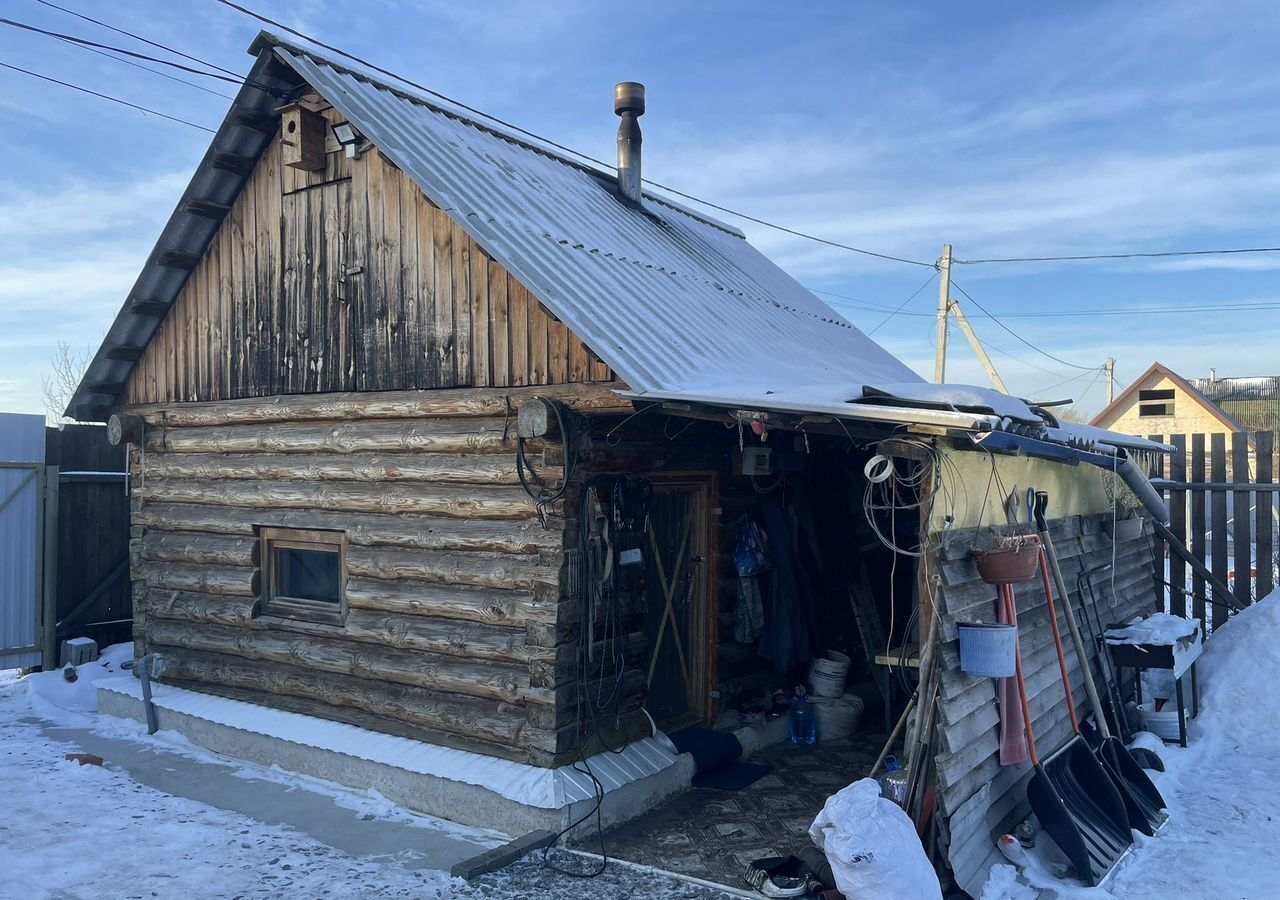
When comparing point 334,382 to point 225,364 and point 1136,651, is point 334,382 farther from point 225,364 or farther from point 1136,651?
point 1136,651

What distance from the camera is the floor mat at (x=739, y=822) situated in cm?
658

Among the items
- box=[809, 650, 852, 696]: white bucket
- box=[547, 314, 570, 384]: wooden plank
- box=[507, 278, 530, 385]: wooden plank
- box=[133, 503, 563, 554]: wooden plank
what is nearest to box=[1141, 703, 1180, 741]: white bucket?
box=[809, 650, 852, 696]: white bucket

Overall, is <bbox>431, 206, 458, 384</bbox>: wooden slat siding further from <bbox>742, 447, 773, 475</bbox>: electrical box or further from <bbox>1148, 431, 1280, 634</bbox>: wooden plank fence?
<bbox>1148, 431, 1280, 634</bbox>: wooden plank fence

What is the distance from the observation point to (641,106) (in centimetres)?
1219

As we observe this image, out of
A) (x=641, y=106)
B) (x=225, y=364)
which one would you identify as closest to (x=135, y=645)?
(x=225, y=364)

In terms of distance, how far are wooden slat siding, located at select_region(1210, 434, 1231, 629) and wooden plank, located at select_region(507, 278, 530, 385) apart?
9145 mm

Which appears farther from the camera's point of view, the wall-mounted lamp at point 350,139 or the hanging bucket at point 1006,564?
the wall-mounted lamp at point 350,139

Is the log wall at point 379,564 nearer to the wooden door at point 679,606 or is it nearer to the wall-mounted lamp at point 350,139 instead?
the wooden door at point 679,606

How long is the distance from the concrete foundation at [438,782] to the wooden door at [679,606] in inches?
33.5

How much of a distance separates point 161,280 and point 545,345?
535cm

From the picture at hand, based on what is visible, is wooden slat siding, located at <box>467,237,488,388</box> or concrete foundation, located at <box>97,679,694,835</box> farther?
wooden slat siding, located at <box>467,237,488,388</box>

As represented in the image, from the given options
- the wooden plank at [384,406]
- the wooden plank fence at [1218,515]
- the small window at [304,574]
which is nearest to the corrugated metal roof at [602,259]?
the wooden plank at [384,406]

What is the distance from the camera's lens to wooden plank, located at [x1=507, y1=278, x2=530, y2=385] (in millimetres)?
7441

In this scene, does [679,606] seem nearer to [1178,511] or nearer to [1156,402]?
[1178,511]
